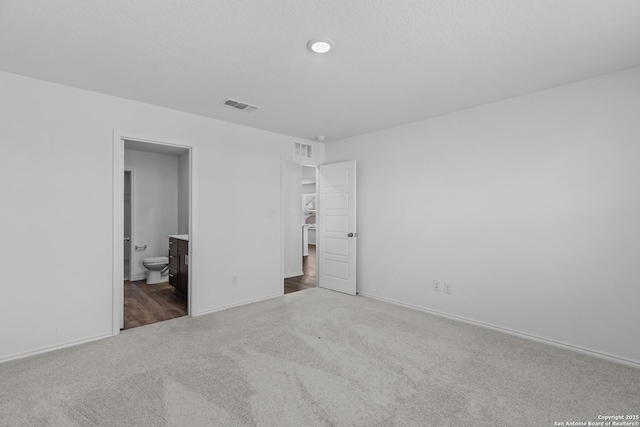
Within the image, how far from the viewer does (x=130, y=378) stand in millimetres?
2311

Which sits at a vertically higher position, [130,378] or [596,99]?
[596,99]

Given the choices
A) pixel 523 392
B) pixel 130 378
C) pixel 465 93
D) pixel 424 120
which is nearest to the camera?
pixel 523 392

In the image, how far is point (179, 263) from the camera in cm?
448

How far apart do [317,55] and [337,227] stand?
9.82 ft

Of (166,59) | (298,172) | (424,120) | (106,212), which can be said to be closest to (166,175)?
(298,172)

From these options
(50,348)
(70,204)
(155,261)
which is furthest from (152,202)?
(50,348)

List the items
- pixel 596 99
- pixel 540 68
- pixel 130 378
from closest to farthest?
pixel 130 378, pixel 540 68, pixel 596 99

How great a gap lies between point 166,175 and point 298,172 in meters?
2.62

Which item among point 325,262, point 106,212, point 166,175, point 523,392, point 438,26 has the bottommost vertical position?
point 523,392

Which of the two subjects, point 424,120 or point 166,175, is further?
point 166,175

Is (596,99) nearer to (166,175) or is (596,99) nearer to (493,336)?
(493,336)

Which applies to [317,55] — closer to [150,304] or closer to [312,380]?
[312,380]

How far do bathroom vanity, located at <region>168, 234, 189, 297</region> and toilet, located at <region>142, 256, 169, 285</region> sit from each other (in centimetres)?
49

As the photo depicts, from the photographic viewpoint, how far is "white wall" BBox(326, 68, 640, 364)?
8.59 ft
